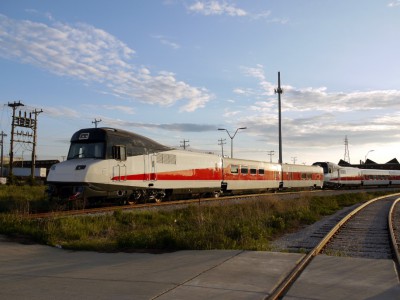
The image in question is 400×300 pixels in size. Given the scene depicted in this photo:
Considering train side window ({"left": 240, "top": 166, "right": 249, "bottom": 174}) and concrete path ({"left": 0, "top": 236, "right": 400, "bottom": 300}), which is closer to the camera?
concrete path ({"left": 0, "top": 236, "right": 400, "bottom": 300})

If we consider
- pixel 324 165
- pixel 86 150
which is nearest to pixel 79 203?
pixel 86 150

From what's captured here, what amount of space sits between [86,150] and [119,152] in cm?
147

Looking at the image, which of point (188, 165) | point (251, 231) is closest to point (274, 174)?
point (188, 165)

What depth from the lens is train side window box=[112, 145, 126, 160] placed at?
18.3 meters

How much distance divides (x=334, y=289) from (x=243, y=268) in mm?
1567

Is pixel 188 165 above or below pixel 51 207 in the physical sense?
above

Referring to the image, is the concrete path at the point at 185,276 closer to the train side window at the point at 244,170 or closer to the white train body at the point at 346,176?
the train side window at the point at 244,170

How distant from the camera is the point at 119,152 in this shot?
1862cm

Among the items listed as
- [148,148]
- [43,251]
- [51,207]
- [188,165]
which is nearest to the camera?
[43,251]

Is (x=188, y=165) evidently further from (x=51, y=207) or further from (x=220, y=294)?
(x=220, y=294)

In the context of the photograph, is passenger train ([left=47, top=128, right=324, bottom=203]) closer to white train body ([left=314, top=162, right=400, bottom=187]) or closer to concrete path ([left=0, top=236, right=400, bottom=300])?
concrete path ([left=0, top=236, right=400, bottom=300])

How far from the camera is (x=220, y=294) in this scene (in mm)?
5121

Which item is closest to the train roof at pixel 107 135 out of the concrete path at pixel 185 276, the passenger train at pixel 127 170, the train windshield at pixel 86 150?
the passenger train at pixel 127 170

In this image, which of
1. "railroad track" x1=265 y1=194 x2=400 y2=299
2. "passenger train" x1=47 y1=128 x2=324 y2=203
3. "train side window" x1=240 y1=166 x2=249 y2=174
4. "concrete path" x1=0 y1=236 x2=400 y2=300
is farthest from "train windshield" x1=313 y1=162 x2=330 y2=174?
"concrete path" x1=0 y1=236 x2=400 y2=300
